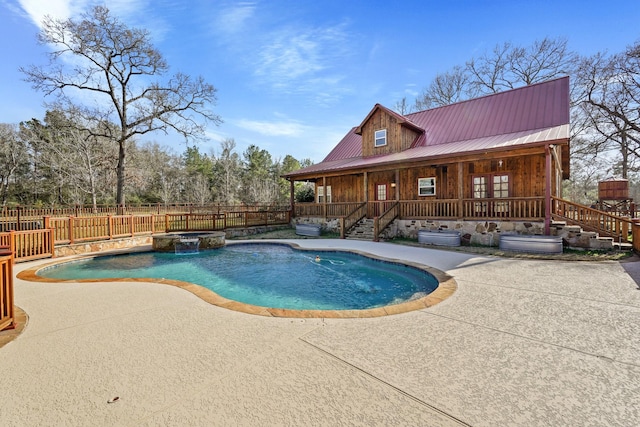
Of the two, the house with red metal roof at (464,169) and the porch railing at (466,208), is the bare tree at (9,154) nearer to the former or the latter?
the house with red metal roof at (464,169)

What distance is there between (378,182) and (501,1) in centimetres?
937

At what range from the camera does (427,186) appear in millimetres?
14828

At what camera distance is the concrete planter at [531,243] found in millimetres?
8891

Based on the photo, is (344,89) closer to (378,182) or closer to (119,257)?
(378,182)

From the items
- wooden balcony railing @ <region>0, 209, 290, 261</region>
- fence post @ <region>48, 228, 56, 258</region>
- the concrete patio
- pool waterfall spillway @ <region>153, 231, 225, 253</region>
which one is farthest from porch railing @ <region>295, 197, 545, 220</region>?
fence post @ <region>48, 228, 56, 258</region>

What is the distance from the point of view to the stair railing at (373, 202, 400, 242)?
12526mm

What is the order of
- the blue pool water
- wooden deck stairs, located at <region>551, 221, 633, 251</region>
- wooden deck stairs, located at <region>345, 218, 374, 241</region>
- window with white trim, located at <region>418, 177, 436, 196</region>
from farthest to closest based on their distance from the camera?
window with white trim, located at <region>418, 177, 436, 196</region>, wooden deck stairs, located at <region>345, 218, 374, 241</region>, wooden deck stairs, located at <region>551, 221, 633, 251</region>, the blue pool water

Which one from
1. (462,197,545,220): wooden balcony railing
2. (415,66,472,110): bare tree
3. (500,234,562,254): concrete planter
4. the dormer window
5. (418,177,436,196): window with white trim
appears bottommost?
(500,234,562,254): concrete planter

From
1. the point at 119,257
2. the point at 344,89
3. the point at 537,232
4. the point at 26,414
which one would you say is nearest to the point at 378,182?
the point at 344,89

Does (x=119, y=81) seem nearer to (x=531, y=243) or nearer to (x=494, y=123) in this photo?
(x=494, y=123)

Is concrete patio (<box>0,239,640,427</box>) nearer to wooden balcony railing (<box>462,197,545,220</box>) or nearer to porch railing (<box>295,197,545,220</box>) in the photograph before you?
wooden balcony railing (<box>462,197,545,220</box>)

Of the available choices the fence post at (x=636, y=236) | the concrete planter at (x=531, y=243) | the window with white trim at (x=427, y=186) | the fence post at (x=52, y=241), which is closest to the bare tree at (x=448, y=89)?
the window with white trim at (x=427, y=186)

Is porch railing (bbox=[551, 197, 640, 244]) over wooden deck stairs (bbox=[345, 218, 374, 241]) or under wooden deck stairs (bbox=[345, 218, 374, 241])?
over

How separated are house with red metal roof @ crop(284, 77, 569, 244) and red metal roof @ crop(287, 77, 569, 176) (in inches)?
1.6
